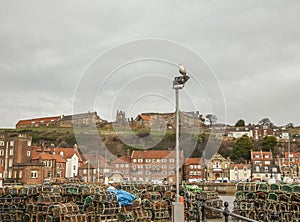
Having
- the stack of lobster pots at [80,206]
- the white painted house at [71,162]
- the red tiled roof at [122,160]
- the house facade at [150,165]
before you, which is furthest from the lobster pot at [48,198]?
the house facade at [150,165]

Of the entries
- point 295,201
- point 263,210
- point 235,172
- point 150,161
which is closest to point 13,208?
point 263,210

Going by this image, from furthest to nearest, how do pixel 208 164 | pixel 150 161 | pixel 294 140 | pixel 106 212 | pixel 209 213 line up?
pixel 294 140, pixel 208 164, pixel 150 161, pixel 209 213, pixel 106 212

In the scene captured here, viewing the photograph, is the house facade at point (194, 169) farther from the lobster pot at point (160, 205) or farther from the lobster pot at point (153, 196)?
the lobster pot at point (160, 205)

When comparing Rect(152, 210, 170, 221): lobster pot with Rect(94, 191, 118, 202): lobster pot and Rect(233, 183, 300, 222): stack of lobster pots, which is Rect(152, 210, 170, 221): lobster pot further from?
Rect(233, 183, 300, 222): stack of lobster pots

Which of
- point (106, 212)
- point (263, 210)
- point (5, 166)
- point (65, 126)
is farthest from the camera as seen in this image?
point (65, 126)

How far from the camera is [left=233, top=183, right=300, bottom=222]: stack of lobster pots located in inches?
720

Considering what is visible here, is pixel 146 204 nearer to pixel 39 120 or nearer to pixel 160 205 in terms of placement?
pixel 160 205

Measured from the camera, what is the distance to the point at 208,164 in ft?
338

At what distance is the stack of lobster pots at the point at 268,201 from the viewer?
18.3m

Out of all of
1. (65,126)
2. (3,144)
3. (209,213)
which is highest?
(65,126)

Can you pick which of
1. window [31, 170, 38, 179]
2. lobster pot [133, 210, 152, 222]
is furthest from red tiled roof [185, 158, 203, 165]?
lobster pot [133, 210, 152, 222]

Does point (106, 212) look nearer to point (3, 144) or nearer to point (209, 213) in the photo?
point (209, 213)

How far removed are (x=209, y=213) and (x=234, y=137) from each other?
137 metres

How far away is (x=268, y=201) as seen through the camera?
19.1 metres
